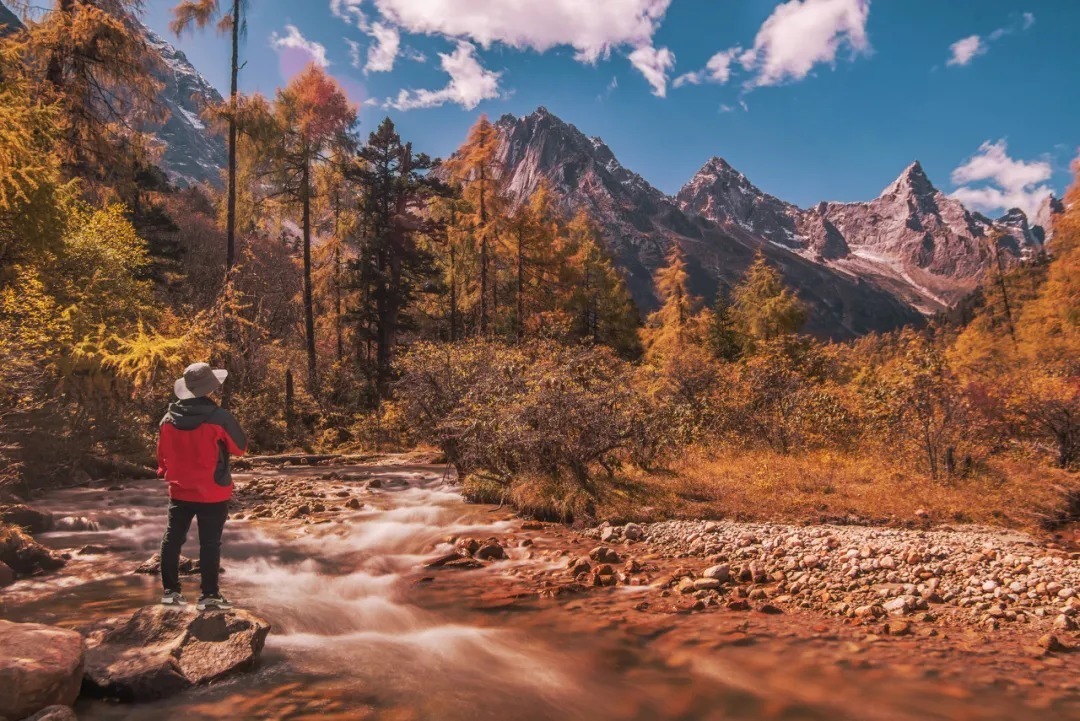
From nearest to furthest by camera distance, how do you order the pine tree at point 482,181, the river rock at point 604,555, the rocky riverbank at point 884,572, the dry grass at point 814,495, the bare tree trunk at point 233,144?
1. the rocky riverbank at point 884,572
2. the river rock at point 604,555
3. the dry grass at point 814,495
4. the bare tree trunk at point 233,144
5. the pine tree at point 482,181

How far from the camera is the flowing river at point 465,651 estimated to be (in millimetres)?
4531

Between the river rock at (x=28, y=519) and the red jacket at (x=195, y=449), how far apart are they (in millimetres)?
5603

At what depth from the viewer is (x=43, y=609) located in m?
5.84

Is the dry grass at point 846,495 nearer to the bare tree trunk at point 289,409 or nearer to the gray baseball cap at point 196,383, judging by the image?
the gray baseball cap at point 196,383

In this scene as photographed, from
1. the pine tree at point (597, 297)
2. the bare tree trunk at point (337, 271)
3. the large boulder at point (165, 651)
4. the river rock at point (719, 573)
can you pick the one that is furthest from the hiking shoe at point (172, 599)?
the pine tree at point (597, 297)

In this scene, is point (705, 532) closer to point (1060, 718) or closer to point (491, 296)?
point (1060, 718)

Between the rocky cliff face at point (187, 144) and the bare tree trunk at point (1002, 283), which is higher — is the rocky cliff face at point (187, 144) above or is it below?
above

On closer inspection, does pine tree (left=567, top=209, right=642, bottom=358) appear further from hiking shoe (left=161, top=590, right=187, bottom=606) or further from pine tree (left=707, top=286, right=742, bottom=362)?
hiking shoe (left=161, top=590, right=187, bottom=606)

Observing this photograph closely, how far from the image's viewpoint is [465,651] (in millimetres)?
5789

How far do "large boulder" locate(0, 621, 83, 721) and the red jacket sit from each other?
1.32m

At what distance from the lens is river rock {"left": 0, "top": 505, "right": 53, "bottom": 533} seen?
8586 millimetres

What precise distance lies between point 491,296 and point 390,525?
22.7m

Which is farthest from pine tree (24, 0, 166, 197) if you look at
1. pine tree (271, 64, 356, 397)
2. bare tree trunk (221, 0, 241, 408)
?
pine tree (271, 64, 356, 397)

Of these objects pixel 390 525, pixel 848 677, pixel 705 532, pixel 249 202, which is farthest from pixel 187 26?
pixel 848 677
